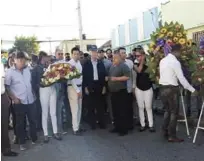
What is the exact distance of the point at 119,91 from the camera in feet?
25.6

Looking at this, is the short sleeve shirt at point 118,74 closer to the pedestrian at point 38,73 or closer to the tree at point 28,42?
the pedestrian at point 38,73

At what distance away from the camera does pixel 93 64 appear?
8375 millimetres

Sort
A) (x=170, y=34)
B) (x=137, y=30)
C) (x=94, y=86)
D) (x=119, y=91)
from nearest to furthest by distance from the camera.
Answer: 1. (x=170, y=34)
2. (x=119, y=91)
3. (x=94, y=86)
4. (x=137, y=30)

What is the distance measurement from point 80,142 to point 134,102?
6.68 feet

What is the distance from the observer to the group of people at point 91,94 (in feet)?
22.0

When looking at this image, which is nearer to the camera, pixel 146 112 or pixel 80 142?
pixel 80 142

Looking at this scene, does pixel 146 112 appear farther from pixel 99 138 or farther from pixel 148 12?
pixel 148 12

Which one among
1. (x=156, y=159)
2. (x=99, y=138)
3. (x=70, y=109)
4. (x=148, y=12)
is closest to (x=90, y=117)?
(x=70, y=109)

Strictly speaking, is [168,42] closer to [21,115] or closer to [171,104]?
[171,104]

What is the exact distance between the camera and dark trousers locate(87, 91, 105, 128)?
8.49 m

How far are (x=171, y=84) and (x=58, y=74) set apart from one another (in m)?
2.30

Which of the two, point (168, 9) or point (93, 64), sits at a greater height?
point (168, 9)

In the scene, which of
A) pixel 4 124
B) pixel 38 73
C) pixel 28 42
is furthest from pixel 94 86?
pixel 28 42

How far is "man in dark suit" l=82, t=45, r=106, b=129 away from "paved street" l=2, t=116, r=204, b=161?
80 centimetres
